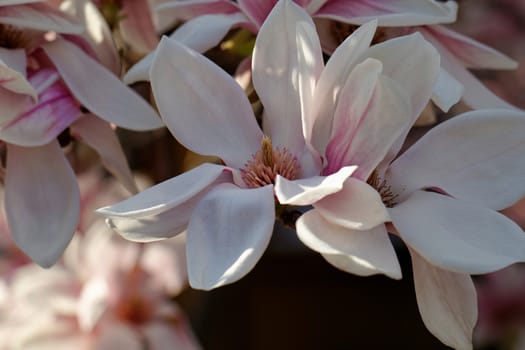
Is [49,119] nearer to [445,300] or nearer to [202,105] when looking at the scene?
[202,105]

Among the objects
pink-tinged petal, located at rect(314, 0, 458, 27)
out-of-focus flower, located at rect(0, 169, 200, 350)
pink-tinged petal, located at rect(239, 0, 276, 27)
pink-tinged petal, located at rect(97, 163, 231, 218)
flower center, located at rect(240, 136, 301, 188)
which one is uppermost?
pink-tinged petal, located at rect(314, 0, 458, 27)

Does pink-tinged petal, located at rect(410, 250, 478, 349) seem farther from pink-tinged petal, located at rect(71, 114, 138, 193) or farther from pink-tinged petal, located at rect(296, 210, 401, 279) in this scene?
pink-tinged petal, located at rect(71, 114, 138, 193)

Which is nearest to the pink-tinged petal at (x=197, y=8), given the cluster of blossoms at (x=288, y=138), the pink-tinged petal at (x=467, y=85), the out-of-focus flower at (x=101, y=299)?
the cluster of blossoms at (x=288, y=138)

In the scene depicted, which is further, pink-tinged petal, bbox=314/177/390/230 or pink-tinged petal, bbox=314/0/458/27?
pink-tinged petal, bbox=314/0/458/27

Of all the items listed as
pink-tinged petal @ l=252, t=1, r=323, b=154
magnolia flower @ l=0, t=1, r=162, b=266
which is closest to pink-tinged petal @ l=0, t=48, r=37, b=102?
magnolia flower @ l=0, t=1, r=162, b=266

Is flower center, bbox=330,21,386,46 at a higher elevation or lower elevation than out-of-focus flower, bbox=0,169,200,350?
higher

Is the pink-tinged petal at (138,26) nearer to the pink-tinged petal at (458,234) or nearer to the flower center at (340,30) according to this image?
the flower center at (340,30)

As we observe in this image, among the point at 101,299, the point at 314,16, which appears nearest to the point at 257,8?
the point at 314,16
